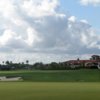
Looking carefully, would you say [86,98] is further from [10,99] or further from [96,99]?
[10,99]

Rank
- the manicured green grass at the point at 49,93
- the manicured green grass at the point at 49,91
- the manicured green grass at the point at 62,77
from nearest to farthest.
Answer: the manicured green grass at the point at 49,93, the manicured green grass at the point at 49,91, the manicured green grass at the point at 62,77

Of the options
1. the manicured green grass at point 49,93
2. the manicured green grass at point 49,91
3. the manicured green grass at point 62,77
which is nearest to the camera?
the manicured green grass at point 49,93

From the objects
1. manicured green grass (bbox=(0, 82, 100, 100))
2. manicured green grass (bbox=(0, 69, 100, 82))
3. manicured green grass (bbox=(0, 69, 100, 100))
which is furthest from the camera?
manicured green grass (bbox=(0, 69, 100, 82))

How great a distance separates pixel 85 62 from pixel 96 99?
513ft

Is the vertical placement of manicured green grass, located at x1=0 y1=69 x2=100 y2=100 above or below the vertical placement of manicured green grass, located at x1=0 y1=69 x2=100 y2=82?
below

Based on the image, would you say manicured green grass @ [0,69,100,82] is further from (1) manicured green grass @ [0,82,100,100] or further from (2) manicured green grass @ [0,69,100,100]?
(1) manicured green grass @ [0,82,100,100]

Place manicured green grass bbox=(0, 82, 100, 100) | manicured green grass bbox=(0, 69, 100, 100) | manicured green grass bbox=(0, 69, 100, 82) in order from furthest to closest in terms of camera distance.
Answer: manicured green grass bbox=(0, 69, 100, 82) → manicured green grass bbox=(0, 69, 100, 100) → manicured green grass bbox=(0, 82, 100, 100)

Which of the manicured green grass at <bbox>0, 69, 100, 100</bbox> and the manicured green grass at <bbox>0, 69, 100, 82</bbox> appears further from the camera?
the manicured green grass at <bbox>0, 69, 100, 82</bbox>

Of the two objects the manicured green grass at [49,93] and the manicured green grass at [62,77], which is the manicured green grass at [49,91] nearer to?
the manicured green grass at [49,93]

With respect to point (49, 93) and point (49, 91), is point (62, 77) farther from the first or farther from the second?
point (49, 93)

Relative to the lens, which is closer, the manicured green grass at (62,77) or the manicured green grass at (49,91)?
the manicured green grass at (49,91)

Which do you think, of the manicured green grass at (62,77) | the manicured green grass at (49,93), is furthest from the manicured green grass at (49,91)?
the manicured green grass at (62,77)

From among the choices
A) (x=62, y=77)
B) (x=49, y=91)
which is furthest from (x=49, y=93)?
(x=62, y=77)

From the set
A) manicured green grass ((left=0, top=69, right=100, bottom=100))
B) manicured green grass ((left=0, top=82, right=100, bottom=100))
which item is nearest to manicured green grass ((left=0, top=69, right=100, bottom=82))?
manicured green grass ((left=0, top=69, right=100, bottom=100))
